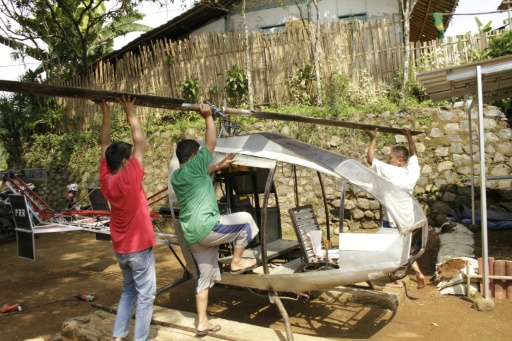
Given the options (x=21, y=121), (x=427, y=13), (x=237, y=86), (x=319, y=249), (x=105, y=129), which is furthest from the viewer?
(x=427, y=13)

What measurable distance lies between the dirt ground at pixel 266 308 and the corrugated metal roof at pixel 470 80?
8.64 ft

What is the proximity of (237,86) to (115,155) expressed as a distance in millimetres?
8845

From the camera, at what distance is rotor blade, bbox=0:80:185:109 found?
322cm

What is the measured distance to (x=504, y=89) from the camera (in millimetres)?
7879

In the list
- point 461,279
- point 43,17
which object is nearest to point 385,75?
point 461,279

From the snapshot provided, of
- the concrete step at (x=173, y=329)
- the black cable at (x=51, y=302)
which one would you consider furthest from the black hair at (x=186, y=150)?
the black cable at (x=51, y=302)

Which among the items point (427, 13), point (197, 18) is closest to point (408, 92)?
point (427, 13)

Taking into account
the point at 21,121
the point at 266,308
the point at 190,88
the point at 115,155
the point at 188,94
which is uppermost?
the point at 190,88

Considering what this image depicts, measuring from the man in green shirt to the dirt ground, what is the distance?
1236 mm

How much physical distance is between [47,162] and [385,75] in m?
11.5

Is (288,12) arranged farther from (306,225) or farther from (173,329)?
(173,329)

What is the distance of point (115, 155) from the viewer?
3.93 m

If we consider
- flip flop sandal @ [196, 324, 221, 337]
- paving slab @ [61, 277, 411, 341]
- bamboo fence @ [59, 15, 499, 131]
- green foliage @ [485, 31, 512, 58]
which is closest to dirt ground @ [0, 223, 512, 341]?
paving slab @ [61, 277, 411, 341]

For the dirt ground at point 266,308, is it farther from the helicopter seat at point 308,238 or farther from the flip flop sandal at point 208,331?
the flip flop sandal at point 208,331
